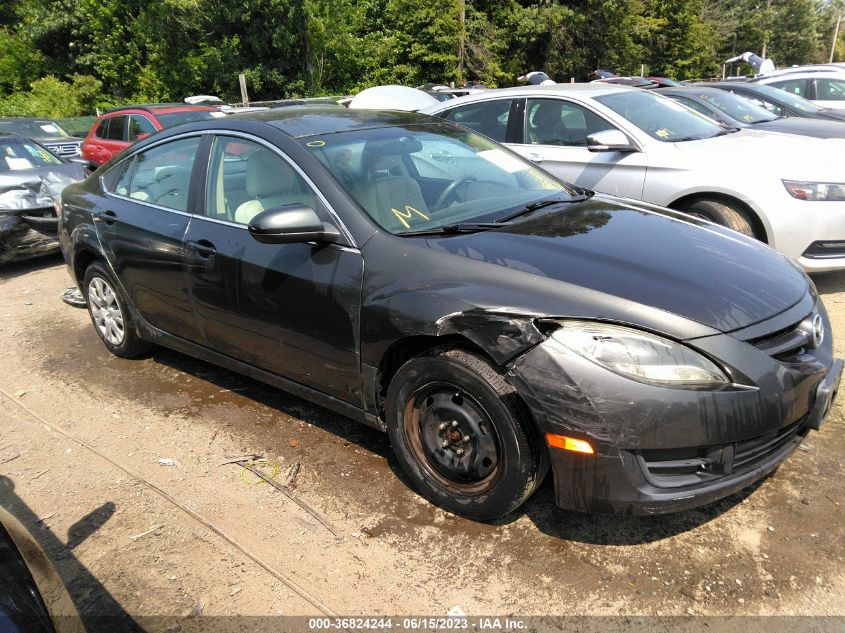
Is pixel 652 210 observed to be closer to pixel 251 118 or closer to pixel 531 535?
pixel 531 535

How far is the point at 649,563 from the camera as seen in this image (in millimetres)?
2557

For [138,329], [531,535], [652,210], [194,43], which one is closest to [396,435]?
[531,535]

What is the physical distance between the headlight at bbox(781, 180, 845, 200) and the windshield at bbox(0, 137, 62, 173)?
821 cm

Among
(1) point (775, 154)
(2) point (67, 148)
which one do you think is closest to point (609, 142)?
(1) point (775, 154)

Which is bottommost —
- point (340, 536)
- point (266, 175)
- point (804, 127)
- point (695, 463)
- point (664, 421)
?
point (340, 536)

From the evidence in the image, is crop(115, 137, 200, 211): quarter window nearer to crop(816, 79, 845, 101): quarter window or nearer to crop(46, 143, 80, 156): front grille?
crop(46, 143, 80, 156): front grille

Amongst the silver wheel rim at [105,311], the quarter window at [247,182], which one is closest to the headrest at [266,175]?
the quarter window at [247,182]

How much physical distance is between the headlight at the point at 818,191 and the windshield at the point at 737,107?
143 inches

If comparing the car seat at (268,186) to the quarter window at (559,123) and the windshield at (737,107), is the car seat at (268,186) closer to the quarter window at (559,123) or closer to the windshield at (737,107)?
the quarter window at (559,123)

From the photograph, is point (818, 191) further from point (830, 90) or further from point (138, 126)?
point (138, 126)

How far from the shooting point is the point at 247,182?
353cm

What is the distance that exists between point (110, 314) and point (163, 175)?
47.5 inches

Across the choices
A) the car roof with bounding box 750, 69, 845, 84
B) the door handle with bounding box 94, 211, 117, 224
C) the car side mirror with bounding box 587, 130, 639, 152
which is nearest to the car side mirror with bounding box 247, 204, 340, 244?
the door handle with bounding box 94, 211, 117, 224

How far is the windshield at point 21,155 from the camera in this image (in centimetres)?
801
